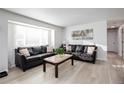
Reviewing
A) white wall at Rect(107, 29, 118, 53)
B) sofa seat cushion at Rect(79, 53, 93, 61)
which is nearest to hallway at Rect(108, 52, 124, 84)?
sofa seat cushion at Rect(79, 53, 93, 61)

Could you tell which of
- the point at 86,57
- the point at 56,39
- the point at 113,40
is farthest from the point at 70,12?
the point at 113,40

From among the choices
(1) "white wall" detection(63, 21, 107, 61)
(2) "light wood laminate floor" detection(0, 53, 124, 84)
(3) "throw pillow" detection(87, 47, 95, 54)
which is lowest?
(2) "light wood laminate floor" detection(0, 53, 124, 84)

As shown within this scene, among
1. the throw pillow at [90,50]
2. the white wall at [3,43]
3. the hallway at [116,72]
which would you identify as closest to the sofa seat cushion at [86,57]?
the throw pillow at [90,50]

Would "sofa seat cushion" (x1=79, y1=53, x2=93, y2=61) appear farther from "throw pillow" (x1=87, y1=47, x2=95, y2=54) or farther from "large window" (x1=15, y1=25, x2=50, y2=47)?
"large window" (x1=15, y1=25, x2=50, y2=47)

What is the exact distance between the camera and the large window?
4.08 metres

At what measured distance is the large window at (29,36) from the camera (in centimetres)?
408

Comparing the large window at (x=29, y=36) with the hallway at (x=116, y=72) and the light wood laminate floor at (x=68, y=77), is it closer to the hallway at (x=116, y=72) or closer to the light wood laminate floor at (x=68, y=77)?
the light wood laminate floor at (x=68, y=77)

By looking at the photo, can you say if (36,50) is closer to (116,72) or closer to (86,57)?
(86,57)

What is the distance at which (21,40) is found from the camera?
422 centimetres

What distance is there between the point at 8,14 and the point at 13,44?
4.56ft

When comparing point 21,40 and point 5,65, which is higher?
point 21,40
